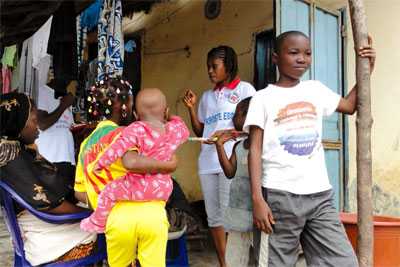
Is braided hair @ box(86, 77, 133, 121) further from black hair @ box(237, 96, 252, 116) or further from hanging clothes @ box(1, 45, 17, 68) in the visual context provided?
hanging clothes @ box(1, 45, 17, 68)

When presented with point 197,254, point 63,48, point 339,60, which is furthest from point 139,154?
point 339,60

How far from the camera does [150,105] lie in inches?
81.7

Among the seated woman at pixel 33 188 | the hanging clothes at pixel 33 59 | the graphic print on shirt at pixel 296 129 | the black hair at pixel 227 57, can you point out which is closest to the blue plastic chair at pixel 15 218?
the seated woman at pixel 33 188

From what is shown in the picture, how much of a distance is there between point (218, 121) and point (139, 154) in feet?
4.03

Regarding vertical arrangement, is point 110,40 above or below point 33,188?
above

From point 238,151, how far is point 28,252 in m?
1.22

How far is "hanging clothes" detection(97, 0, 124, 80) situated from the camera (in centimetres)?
391

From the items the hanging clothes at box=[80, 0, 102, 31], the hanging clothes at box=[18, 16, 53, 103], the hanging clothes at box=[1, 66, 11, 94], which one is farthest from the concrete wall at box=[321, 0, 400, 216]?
the hanging clothes at box=[1, 66, 11, 94]

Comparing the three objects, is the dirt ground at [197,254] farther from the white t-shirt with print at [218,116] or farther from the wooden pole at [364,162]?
the wooden pole at [364,162]

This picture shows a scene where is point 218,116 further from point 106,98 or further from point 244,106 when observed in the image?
point 106,98

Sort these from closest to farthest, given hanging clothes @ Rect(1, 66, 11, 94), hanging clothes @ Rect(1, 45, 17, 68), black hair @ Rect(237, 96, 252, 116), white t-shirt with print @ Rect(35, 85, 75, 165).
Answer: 1. black hair @ Rect(237, 96, 252, 116)
2. white t-shirt with print @ Rect(35, 85, 75, 165)
3. hanging clothes @ Rect(1, 45, 17, 68)
4. hanging clothes @ Rect(1, 66, 11, 94)

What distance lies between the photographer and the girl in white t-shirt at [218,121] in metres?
3.14

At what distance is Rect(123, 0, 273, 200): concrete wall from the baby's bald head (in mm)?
3103

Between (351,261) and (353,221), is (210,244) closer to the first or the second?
(353,221)
